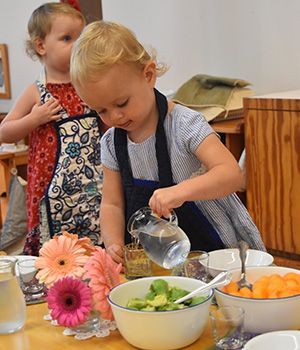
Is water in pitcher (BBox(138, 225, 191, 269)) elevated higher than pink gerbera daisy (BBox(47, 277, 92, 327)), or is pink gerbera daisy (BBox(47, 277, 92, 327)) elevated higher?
water in pitcher (BBox(138, 225, 191, 269))

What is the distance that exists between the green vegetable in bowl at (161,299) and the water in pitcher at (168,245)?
0.15m

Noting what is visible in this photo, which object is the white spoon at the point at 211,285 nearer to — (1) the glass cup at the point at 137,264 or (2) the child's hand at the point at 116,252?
(1) the glass cup at the point at 137,264

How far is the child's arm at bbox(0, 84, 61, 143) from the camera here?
7.54 feet

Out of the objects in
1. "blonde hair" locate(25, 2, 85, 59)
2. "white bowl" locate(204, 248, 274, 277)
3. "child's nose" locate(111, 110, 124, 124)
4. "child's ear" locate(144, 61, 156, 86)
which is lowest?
"white bowl" locate(204, 248, 274, 277)

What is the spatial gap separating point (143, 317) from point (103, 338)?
0.13 m

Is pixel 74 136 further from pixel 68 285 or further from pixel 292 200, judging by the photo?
pixel 68 285

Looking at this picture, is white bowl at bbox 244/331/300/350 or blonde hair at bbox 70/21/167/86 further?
blonde hair at bbox 70/21/167/86

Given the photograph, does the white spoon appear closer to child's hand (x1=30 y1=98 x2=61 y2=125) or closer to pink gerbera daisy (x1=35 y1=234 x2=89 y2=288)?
pink gerbera daisy (x1=35 y1=234 x2=89 y2=288)

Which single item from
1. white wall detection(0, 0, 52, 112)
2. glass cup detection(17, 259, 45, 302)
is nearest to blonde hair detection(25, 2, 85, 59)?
glass cup detection(17, 259, 45, 302)

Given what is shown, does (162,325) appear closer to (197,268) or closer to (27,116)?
(197,268)

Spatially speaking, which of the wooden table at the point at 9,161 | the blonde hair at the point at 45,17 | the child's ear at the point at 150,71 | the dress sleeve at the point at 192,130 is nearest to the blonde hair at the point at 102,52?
the child's ear at the point at 150,71

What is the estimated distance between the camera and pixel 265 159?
264 cm

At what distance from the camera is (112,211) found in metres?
1.72

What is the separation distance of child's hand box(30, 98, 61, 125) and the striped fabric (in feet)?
2.04
